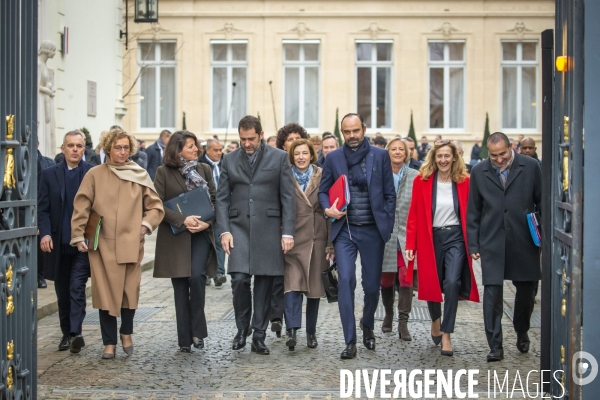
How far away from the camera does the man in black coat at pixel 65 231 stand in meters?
8.82

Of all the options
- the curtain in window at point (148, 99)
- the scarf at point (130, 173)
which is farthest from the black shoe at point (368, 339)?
the curtain in window at point (148, 99)

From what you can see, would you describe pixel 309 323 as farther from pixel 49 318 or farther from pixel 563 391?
pixel 563 391

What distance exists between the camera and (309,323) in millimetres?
9102

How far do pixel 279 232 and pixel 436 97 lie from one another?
1027 inches

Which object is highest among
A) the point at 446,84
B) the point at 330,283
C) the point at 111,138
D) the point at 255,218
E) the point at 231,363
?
the point at 446,84

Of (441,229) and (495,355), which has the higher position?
(441,229)

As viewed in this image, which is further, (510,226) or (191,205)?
(191,205)

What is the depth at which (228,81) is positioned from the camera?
113 feet

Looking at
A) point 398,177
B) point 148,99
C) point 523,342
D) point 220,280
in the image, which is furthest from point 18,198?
point 148,99

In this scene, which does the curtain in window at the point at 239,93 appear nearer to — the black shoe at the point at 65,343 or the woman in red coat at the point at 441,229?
the woman in red coat at the point at 441,229

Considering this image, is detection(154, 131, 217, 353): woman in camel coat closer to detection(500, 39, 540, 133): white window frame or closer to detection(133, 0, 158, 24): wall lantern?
detection(133, 0, 158, 24): wall lantern

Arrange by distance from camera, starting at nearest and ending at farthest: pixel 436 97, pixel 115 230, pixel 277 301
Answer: pixel 115 230 → pixel 277 301 → pixel 436 97

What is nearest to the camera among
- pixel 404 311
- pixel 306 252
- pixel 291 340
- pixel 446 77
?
pixel 291 340

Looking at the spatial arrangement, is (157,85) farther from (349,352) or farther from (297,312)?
(349,352)
